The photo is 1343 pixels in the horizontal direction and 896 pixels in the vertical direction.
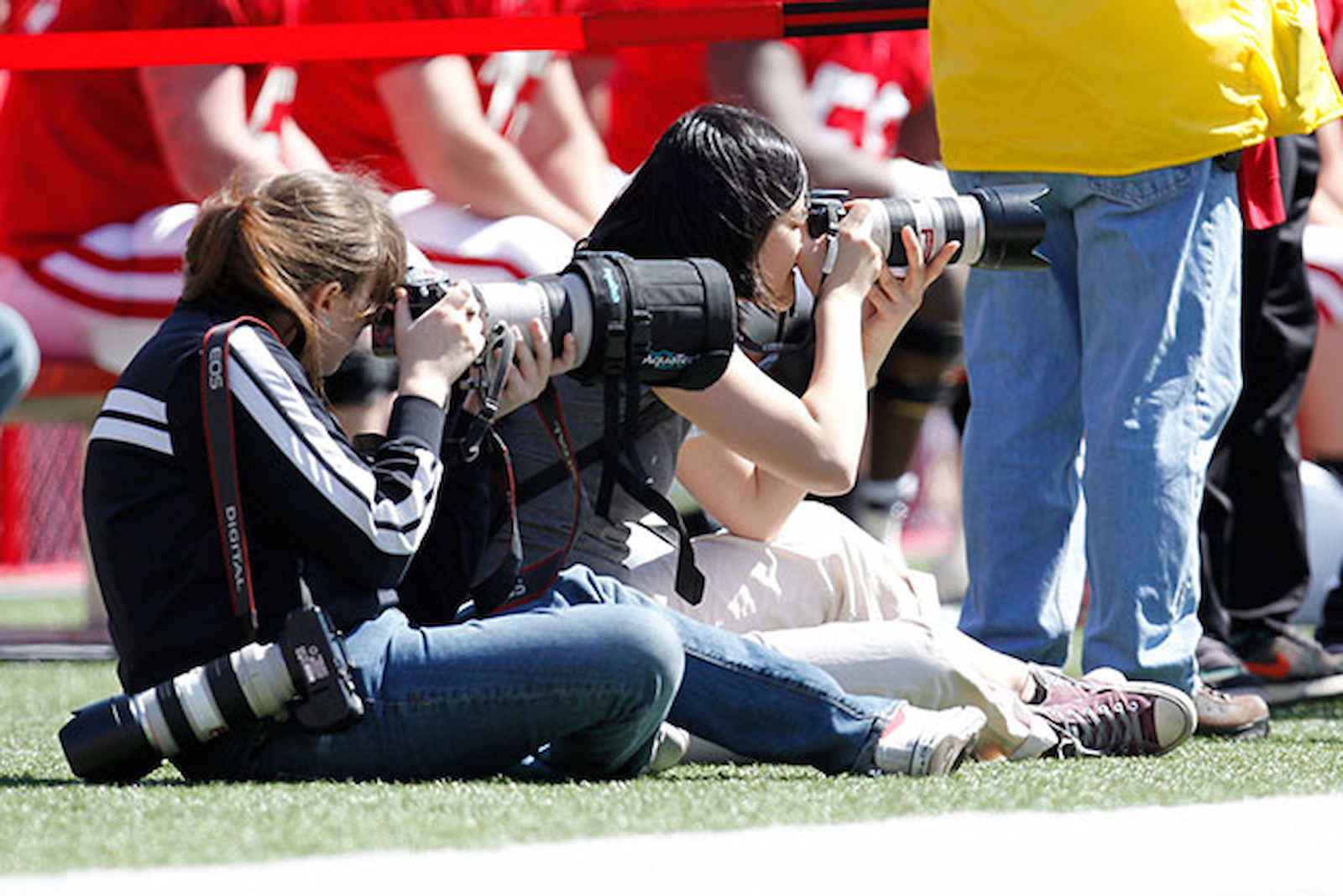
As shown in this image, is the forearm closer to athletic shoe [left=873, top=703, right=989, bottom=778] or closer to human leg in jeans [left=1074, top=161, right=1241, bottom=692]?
athletic shoe [left=873, top=703, right=989, bottom=778]

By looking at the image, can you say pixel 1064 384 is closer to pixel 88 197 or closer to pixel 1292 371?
pixel 1292 371

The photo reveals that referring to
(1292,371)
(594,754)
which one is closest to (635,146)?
(1292,371)

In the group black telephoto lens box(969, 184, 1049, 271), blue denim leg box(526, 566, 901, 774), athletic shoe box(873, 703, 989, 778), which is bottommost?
athletic shoe box(873, 703, 989, 778)

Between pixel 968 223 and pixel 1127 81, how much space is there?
0.44 m

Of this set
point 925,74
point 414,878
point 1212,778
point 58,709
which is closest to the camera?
point 414,878

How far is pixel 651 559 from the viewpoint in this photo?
3674mm

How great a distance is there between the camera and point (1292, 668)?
4566mm

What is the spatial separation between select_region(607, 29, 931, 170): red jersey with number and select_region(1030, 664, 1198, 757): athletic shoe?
2.88 meters

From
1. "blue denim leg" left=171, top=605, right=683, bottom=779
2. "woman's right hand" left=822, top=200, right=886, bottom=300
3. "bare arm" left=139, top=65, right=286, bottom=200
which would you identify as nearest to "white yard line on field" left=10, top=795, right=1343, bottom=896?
"blue denim leg" left=171, top=605, right=683, bottom=779

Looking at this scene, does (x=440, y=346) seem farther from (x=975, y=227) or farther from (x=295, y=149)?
(x=295, y=149)

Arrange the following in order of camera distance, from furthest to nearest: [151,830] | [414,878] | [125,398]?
[125,398], [151,830], [414,878]

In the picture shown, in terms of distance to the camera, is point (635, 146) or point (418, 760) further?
point (635, 146)

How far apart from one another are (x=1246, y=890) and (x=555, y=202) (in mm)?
3750

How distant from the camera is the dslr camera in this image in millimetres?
2852
